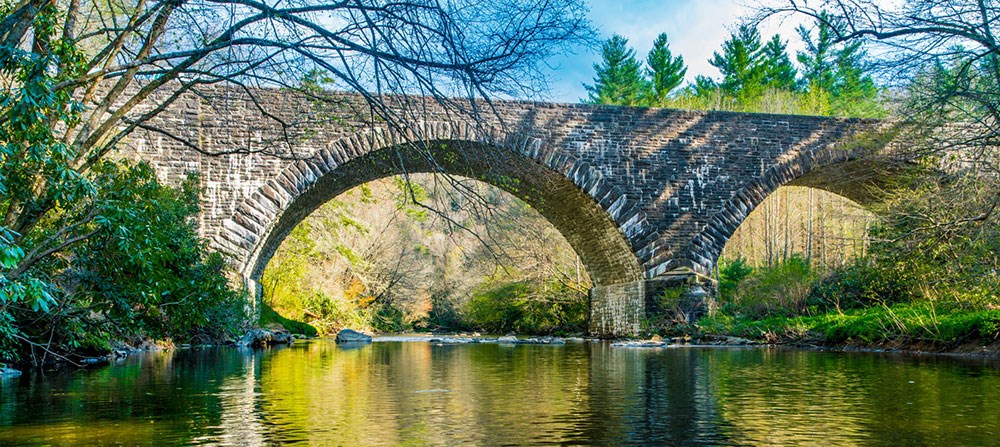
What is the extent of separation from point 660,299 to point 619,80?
23697mm

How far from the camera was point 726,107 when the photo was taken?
38812 millimetres

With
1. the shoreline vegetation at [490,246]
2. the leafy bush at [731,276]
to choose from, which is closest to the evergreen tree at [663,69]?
the shoreline vegetation at [490,246]

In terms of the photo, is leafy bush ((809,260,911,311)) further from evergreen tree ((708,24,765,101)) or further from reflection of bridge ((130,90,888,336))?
evergreen tree ((708,24,765,101))

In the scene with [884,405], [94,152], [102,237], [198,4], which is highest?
[198,4]

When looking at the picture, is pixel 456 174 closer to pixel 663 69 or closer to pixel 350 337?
pixel 350 337

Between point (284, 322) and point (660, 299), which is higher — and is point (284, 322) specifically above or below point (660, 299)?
below

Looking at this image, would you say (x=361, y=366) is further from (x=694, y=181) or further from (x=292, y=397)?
(x=694, y=181)

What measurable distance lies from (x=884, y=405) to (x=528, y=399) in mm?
2237

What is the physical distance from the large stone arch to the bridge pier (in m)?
0.40

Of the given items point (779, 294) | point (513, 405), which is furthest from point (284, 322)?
point (513, 405)

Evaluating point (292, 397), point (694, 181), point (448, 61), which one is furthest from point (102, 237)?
point (694, 181)

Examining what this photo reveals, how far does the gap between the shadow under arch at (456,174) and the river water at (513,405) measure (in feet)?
21.7

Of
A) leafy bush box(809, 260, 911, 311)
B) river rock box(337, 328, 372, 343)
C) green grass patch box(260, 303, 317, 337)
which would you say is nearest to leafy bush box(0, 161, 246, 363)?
river rock box(337, 328, 372, 343)

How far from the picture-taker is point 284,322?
22828 millimetres
